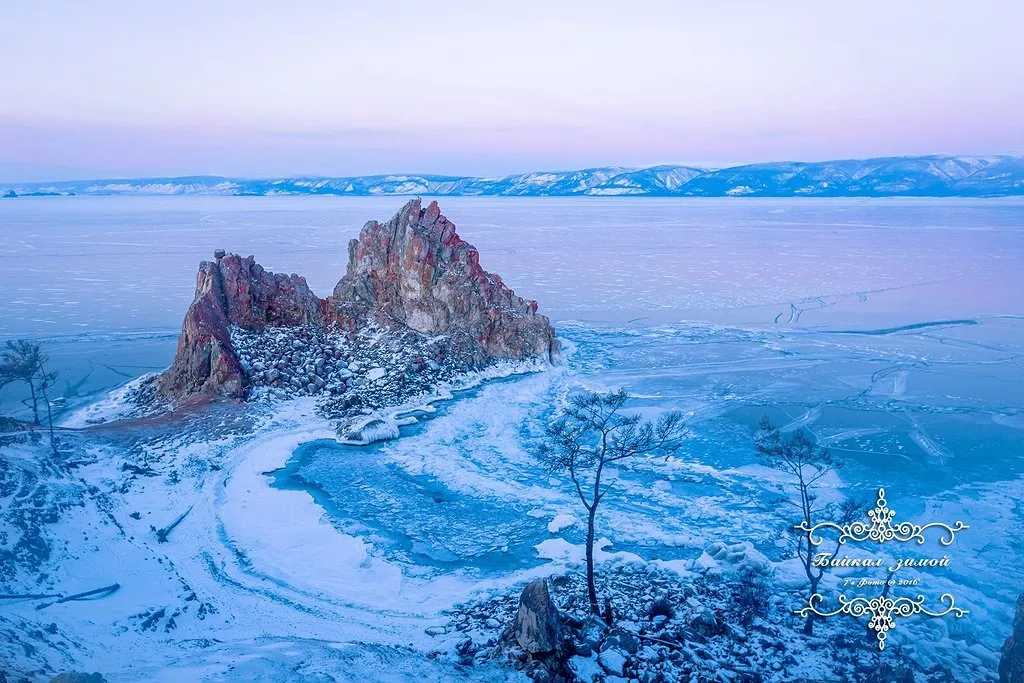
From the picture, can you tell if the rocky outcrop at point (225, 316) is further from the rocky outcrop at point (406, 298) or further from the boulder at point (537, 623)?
the boulder at point (537, 623)

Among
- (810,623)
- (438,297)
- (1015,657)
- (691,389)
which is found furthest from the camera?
(438,297)

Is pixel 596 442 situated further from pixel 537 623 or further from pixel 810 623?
pixel 537 623

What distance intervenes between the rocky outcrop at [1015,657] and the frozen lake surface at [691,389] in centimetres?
159

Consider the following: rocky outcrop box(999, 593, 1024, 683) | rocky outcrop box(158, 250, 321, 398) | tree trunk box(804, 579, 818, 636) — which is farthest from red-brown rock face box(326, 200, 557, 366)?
rocky outcrop box(999, 593, 1024, 683)

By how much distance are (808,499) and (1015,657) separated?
3.85 metres

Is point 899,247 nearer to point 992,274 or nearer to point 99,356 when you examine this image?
point 992,274

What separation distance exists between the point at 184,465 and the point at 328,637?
8.03 metres

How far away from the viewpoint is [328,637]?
11.0 m

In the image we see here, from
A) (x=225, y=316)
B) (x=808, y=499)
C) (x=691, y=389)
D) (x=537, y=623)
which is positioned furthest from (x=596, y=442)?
(x=225, y=316)

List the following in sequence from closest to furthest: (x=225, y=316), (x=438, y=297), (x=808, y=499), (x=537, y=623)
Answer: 1. (x=537, y=623)
2. (x=808, y=499)
3. (x=225, y=316)
4. (x=438, y=297)

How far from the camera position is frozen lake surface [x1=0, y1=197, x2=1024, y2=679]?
46.6 feet

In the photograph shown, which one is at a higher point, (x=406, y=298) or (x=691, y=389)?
(x=406, y=298)

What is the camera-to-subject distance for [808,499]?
12.3m

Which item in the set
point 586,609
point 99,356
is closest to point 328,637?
point 586,609
